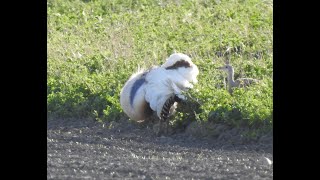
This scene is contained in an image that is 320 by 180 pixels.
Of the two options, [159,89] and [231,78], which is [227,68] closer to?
[231,78]

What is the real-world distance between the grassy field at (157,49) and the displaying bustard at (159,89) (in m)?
0.18

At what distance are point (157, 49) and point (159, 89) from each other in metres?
3.01

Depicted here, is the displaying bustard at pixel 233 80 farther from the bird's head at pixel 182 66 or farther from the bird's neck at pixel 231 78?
the bird's head at pixel 182 66

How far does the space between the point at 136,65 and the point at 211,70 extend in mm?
1067

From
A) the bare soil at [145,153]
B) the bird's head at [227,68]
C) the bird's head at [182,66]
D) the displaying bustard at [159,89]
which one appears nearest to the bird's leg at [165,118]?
the displaying bustard at [159,89]

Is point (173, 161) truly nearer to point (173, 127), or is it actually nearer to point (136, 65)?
point (173, 127)

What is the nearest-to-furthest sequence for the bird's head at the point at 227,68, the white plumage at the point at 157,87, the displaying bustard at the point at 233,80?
the white plumage at the point at 157,87, the displaying bustard at the point at 233,80, the bird's head at the point at 227,68

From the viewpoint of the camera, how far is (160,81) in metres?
11.7

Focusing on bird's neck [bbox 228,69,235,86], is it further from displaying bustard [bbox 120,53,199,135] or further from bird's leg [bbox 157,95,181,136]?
bird's leg [bbox 157,95,181,136]

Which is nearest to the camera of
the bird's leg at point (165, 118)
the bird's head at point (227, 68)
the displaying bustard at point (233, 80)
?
the bird's leg at point (165, 118)

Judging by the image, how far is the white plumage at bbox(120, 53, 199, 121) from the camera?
11.6 meters

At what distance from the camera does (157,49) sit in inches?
573

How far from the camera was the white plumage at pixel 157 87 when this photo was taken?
11.6m

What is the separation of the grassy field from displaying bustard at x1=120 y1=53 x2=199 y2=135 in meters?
0.18
